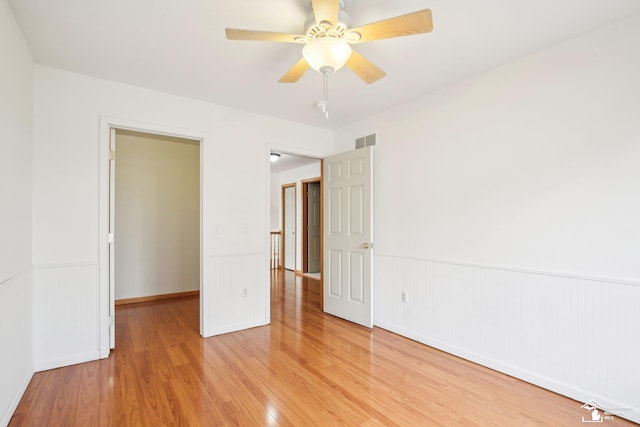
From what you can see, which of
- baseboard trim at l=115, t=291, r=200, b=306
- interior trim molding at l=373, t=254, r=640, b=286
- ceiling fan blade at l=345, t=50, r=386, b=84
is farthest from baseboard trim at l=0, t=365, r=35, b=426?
interior trim molding at l=373, t=254, r=640, b=286

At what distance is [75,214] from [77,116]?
849mm

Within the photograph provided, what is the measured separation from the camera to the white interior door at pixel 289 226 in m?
7.09

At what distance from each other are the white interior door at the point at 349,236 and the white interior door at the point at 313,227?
260cm

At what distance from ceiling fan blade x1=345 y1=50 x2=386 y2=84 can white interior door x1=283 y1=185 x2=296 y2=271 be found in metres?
5.08

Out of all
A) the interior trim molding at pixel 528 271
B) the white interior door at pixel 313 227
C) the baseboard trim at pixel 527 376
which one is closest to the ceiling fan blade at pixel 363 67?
the interior trim molding at pixel 528 271

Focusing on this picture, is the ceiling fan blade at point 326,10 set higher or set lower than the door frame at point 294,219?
higher

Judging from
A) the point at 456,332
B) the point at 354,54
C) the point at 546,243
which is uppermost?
the point at 354,54

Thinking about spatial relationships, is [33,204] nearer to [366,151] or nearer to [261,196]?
[261,196]

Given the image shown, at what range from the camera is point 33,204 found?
2.41 metres

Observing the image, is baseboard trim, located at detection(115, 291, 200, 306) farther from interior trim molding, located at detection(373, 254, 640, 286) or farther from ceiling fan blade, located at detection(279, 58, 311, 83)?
ceiling fan blade, located at detection(279, 58, 311, 83)

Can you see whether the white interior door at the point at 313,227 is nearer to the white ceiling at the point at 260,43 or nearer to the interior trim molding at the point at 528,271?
the interior trim molding at the point at 528,271

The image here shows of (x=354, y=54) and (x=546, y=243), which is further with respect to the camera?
(x=546, y=243)

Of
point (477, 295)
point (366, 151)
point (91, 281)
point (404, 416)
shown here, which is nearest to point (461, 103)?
point (366, 151)

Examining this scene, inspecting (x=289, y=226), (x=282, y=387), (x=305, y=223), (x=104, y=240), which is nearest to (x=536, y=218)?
(x=282, y=387)
